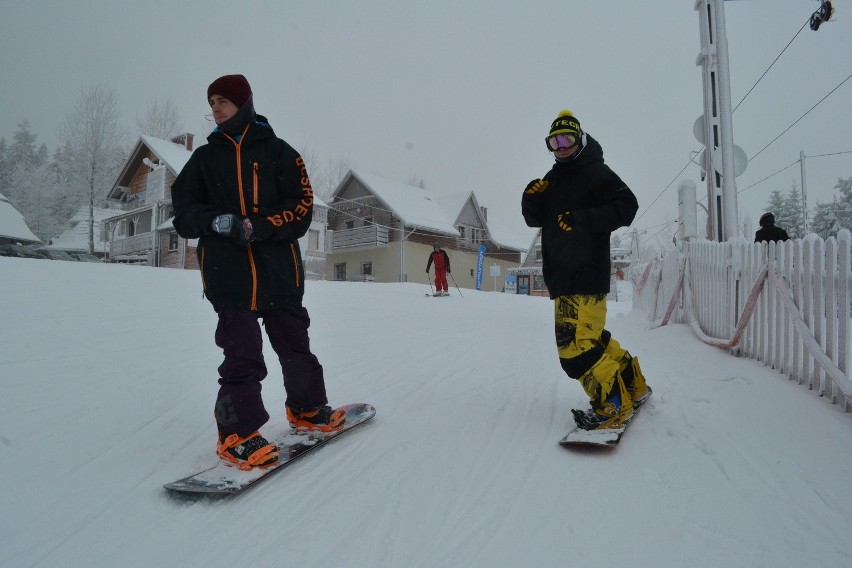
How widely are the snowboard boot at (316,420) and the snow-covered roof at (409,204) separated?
2650 cm

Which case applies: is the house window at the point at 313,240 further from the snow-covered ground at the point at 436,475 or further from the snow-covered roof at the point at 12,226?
the snow-covered ground at the point at 436,475

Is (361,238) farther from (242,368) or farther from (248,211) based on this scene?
(242,368)

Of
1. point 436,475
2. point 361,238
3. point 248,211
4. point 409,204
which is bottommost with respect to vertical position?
point 436,475

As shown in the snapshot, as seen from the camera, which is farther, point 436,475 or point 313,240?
point 313,240

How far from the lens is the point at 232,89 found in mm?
2488

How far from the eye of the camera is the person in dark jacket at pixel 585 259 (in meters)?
2.63

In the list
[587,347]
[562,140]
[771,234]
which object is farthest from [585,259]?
[771,234]

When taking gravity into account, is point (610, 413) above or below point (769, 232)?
below

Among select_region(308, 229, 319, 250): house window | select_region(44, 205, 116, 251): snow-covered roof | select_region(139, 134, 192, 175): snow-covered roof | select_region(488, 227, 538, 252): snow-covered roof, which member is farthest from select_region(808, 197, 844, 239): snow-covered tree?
select_region(44, 205, 116, 251): snow-covered roof

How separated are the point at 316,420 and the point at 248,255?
39.7 inches

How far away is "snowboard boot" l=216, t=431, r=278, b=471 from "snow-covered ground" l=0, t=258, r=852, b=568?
10cm

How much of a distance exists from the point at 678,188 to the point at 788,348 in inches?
188

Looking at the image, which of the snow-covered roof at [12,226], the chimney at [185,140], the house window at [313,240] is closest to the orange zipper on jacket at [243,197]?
the chimney at [185,140]

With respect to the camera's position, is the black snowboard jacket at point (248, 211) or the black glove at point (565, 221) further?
the black glove at point (565, 221)
